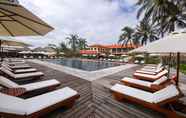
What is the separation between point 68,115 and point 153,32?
104 feet

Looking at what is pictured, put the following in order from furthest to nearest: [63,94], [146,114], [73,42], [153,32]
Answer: [73,42] → [153,32] → [63,94] → [146,114]

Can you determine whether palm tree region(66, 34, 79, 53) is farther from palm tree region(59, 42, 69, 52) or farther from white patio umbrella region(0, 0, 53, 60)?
white patio umbrella region(0, 0, 53, 60)

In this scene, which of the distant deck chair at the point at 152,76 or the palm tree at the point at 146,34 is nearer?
the distant deck chair at the point at 152,76

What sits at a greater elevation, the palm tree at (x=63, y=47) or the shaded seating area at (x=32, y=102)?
the palm tree at (x=63, y=47)

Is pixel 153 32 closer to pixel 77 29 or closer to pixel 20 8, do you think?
pixel 20 8

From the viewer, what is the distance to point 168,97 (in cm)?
315

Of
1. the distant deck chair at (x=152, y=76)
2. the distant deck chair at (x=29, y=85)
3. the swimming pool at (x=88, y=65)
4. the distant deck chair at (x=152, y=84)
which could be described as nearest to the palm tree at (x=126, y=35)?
the swimming pool at (x=88, y=65)

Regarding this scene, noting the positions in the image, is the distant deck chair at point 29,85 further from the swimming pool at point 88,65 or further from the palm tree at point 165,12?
the palm tree at point 165,12

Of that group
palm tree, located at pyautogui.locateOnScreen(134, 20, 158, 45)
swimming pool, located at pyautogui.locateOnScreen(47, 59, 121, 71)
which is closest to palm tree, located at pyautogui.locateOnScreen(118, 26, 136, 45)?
palm tree, located at pyautogui.locateOnScreen(134, 20, 158, 45)

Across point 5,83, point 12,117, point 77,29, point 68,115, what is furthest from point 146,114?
point 77,29

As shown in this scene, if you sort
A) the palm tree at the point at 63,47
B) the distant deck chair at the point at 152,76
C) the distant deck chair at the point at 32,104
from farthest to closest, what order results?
the palm tree at the point at 63,47 < the distant deck chair at the point at 152,76 < the distant deck chair at the point at 32,104

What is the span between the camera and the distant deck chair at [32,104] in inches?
93.7

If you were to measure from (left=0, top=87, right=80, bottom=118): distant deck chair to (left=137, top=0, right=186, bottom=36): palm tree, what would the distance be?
1880 centimetres

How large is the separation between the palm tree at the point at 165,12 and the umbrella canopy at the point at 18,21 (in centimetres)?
1860
